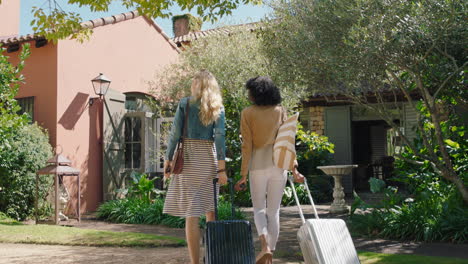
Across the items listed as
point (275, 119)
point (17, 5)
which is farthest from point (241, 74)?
point (17, 5)

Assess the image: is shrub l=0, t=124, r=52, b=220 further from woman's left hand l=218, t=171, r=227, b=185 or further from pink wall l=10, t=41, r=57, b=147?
woman's left hand l=218, t=171, r=227, b=185

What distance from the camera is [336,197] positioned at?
8.27 m

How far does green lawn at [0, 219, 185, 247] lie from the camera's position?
5.67 m

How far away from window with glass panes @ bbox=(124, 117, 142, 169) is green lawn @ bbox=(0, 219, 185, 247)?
132 inches

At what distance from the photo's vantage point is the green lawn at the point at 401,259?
426cm

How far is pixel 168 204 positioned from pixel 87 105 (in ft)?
20.2

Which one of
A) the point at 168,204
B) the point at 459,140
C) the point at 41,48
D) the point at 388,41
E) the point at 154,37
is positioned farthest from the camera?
the point at 154,37

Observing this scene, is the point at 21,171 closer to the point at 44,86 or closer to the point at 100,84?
the point at 44,86

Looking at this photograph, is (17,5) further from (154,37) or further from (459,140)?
(459,140)

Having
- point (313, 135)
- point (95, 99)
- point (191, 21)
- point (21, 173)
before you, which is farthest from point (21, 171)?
point (191, 21)

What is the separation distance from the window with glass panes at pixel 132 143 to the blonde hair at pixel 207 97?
6.60 metres

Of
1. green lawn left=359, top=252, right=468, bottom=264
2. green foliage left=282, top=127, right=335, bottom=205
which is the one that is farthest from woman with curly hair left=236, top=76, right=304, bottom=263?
green foliage left=282, top=127, right=335, bottom=205

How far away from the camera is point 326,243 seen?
Result: 3340 millimetres

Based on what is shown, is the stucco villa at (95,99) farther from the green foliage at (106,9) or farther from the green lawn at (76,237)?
the green lawn at (76,237)
